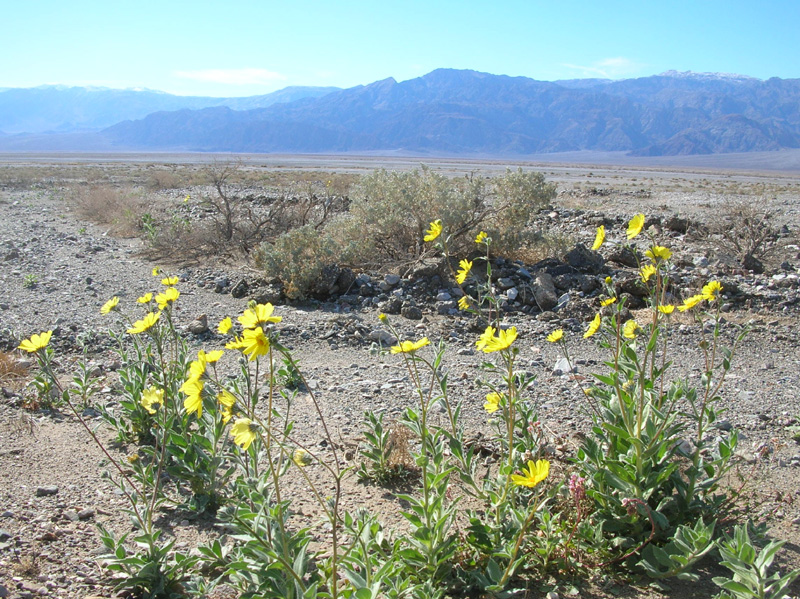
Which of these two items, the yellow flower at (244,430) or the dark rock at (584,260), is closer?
the yellow flower at (244,430)

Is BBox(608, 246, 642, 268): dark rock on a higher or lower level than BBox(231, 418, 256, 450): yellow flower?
lower

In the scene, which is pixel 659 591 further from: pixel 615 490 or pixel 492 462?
pixel 492 462

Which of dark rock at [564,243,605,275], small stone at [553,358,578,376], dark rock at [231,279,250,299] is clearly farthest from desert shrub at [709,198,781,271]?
dark rock at [231,279,250,299]

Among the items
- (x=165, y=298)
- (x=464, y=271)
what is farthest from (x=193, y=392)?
(x=464, y=271)

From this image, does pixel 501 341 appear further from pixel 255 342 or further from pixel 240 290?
pixel 240 290

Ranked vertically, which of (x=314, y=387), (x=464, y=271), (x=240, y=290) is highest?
(x=464, y=271)

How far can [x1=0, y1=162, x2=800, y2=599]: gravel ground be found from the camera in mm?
2238

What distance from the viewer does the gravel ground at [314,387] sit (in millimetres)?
2238

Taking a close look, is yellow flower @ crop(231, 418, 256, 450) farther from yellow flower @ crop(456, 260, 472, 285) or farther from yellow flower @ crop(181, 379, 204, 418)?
yellow flower @ crop(456, 260, 472, 285)

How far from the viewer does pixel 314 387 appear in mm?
3984

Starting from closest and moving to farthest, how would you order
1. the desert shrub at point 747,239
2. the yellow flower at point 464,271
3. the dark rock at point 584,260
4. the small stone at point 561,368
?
1. the yellow flower at point 464,271
2. the small stone at point 561,368
3. the dark rock at point 584,260
4. the desert shrub at point 747,239

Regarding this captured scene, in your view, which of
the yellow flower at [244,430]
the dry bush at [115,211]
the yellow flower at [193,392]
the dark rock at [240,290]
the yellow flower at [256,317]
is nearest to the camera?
the yellow flower at [244,430]

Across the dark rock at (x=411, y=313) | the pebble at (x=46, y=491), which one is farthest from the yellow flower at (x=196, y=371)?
the dark rock at (x=411, y=313)

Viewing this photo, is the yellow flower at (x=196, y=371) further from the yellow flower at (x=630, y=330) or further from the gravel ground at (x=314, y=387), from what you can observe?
the yellow flower at (x=630, y=330)
